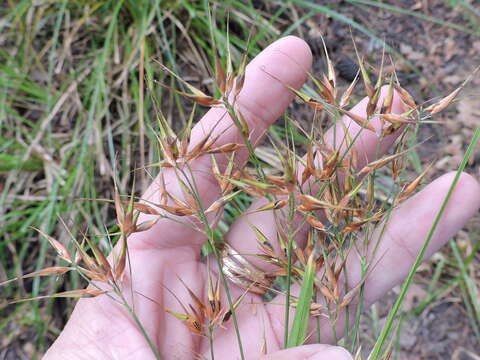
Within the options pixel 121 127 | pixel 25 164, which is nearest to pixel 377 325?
pixel 121 127

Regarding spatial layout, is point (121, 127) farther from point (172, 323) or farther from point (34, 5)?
point (172, 323)

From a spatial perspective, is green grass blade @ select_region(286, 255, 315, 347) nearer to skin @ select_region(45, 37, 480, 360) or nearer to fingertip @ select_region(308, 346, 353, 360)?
fingertip @ select_region(308, 346, 353, 360)

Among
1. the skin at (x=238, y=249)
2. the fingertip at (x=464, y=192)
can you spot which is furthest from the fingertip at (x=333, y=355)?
the fingertip at (x=464, y=192)

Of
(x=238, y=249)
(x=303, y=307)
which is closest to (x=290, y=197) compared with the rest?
(x=303, y=307)

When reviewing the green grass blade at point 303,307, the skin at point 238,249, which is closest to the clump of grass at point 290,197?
the green grass blade at point 303,307

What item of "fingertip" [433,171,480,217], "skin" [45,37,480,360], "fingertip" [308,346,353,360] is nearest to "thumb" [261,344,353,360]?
"fingertip" [308,346,353,360]

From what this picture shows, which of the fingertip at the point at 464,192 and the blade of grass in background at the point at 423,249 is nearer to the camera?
the blade of grass in background at the point at 423,249

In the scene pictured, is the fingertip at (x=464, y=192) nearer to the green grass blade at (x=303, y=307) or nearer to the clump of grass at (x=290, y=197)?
the clump of grass at (x=290, y=197)

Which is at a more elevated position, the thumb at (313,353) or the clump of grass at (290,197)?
the clump of grass at (290,197)
